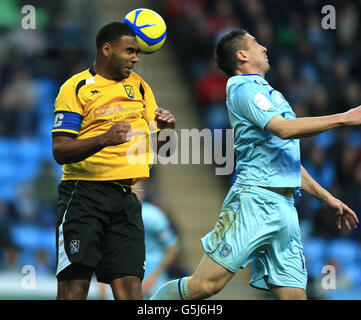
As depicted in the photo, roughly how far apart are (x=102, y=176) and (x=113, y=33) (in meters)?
0.99

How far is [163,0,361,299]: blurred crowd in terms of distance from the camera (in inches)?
427

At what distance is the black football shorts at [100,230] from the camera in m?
5.03

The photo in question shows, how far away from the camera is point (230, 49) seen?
219 inches

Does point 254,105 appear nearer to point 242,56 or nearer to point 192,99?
point 242,56

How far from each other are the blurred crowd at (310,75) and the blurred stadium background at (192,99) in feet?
0.07

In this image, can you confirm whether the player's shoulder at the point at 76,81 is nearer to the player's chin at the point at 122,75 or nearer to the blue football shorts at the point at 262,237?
the player's chin at the point at 122,75

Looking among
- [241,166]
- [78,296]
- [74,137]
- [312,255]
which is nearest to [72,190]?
[74,137]

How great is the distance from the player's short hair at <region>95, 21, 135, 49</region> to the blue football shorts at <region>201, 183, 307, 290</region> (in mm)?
1335

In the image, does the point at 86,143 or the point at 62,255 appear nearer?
the point at 86,143

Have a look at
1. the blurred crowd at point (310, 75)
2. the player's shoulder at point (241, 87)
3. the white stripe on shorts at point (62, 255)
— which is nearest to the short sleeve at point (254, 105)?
the player's shoulder at point (241, 87)

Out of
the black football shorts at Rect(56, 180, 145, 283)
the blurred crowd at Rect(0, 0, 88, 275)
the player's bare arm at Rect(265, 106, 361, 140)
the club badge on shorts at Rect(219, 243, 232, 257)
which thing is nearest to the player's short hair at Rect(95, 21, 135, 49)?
the black football shorts at Rect(56, 180, 145, 283)

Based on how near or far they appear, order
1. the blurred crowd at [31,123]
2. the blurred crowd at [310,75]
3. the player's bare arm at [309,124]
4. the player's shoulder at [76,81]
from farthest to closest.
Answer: the blurred crowd at [31,123]
the blurred crowd at [310,75]
the player's shoulder at [76,81]
the player's bare arm at [309,124]

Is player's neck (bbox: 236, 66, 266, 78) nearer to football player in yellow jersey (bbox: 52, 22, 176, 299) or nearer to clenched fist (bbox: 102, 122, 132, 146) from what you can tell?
football player in yellow jersey (bbox: 52, 22, 176, 299)

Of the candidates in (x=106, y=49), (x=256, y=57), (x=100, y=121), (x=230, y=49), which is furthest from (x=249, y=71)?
(x=100, y=121)
